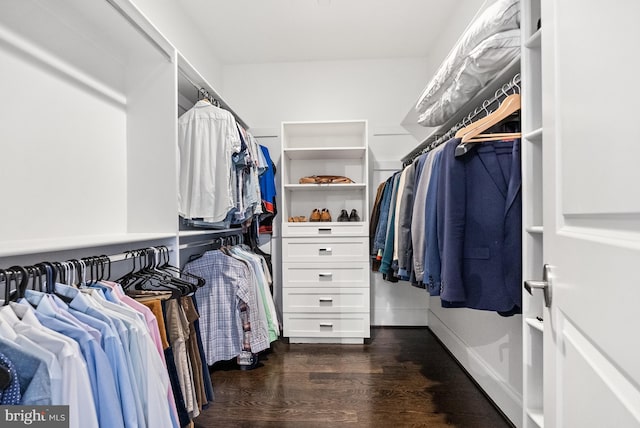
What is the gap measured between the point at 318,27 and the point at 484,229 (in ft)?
7.12

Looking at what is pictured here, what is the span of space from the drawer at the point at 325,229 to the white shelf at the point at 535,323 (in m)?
1.49

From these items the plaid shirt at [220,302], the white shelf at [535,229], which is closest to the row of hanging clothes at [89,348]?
A: the plaid shirt at [220,302]

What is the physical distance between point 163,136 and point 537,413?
1926mm

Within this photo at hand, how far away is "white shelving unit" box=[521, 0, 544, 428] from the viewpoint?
1.07 metres

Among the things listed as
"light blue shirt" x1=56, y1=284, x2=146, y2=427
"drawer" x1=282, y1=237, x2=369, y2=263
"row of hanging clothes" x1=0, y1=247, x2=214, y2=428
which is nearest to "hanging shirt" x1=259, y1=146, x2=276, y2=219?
"drawer" x1=282, y1=237, x2=369, y2=263

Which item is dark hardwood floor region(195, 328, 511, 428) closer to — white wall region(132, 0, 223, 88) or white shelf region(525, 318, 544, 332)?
white shelf region(525, 318, 544, 332)

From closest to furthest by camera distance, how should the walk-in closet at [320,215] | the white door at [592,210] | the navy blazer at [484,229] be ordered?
the white door at [592,210], the walk-in closet at [320,215], the navy blazer at [484,229]

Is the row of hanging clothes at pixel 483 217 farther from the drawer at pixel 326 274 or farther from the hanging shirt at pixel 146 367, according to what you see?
the drawer at pixel 326 274

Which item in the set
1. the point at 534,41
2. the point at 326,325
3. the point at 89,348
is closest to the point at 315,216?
the point at 326,325

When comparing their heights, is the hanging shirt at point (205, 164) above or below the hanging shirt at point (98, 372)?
above

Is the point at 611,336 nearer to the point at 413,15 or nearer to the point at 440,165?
the point at 440,165

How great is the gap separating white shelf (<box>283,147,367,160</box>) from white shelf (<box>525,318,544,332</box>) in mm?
1792

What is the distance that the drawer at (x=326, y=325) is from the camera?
98.2 inches

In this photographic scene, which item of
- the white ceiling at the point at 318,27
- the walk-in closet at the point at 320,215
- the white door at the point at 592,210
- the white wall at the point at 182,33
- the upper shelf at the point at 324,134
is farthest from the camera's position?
the upper shelf at the point at 324,134
